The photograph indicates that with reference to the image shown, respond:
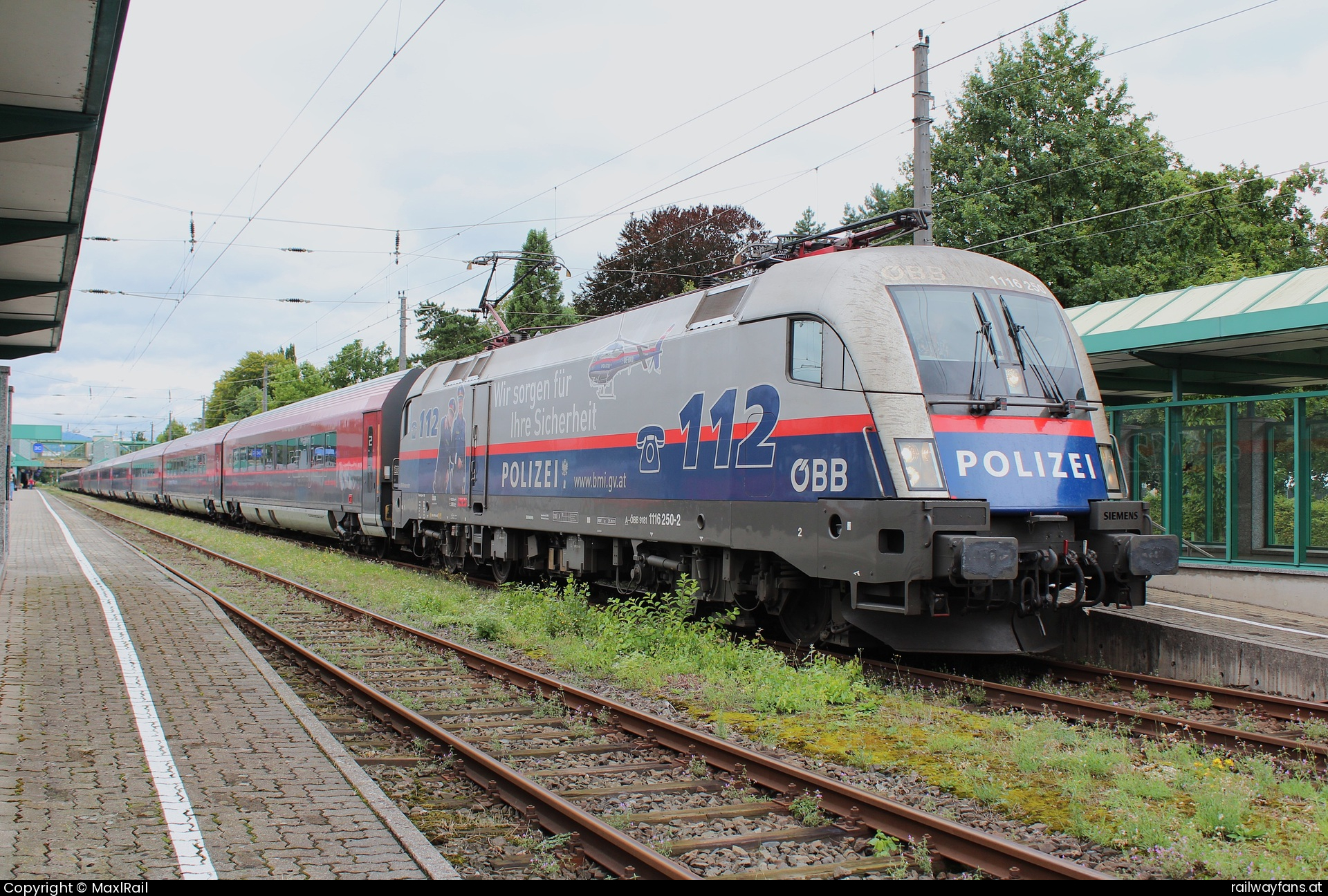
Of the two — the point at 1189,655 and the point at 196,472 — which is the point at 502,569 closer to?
the point at 1189,655

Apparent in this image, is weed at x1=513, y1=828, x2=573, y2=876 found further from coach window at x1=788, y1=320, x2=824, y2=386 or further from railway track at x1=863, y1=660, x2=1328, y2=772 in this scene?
coach window at x1=788, y1=320, x2=824, y2=386

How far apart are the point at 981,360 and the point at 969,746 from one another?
11.2 ft

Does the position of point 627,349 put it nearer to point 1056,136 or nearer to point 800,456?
point 800,456

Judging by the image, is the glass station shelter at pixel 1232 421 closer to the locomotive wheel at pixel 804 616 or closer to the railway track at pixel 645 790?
the locomotive wheel at pixel 804 616

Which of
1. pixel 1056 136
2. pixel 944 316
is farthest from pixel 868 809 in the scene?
pixel 1056 136

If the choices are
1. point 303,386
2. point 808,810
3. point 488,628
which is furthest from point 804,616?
point 303,386

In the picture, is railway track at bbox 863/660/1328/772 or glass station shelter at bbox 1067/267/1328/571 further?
glass station shelter at bbox 1067/267/1328/571

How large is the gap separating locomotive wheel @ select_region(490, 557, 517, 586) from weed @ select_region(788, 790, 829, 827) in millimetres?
10390

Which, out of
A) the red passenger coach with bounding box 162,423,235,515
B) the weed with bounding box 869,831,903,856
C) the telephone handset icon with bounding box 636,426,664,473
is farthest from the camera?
the red passenger coach with bounding box 162,423,235,515

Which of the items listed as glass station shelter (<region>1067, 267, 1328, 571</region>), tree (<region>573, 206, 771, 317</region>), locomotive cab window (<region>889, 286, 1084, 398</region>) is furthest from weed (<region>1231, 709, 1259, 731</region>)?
tree (<region>573, 206, 771, 317</region>)

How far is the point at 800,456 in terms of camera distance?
8641 millimetres

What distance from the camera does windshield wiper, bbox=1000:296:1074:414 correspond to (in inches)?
340

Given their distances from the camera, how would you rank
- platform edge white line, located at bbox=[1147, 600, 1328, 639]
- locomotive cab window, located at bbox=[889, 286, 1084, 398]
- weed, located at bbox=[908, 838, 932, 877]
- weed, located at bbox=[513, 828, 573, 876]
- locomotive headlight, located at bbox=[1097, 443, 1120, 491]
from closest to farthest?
1. weed, located at bbox=[908, 838, 932, 877]
2. weed, located at bbox=[513, 828, 573, 876]
3. locomotive cab window, located at bbox=[889, 286, 1084, 398]
4. locomotive headlight, located at bbox=[1097, 443, 1120, 491]
5. platform edge white line, located at bbox=[1147, 600, 1328, 639]

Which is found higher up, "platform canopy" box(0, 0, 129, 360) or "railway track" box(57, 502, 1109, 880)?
"platform canopy" box(0, 0, 129, 360)
